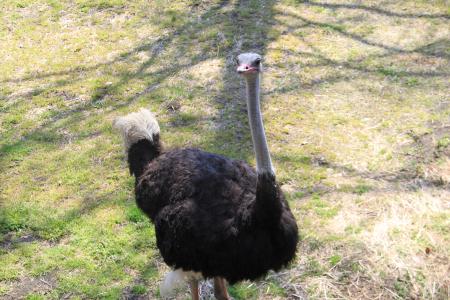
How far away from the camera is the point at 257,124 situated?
287 centimetres

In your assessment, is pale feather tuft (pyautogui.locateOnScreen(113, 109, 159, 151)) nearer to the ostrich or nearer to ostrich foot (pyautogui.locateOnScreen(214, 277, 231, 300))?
the ostrich

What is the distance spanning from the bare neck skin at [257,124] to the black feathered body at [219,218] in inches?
2.5

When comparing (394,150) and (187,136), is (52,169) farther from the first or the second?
(394,150)

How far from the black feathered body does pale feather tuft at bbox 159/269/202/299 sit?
0.12 metres

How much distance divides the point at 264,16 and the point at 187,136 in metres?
2.70

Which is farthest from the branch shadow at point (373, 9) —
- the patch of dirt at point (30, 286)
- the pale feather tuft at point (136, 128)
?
the patch of dirt at point (30, 286)

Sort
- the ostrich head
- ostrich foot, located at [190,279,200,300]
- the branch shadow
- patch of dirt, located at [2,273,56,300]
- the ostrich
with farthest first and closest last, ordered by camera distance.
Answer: the branch shadow < patch of dirt, located at [2,273,56,300] < ostrich foot, located at [190,279,200,300] < the ostrich < the ostrich head

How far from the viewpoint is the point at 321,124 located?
546cm

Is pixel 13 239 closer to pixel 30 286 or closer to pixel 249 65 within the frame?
pixel 30 286

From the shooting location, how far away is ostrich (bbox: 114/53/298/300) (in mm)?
2928

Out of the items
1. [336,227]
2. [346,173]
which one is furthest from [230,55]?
[336,227]

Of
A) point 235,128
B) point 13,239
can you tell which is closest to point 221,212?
point 13,239

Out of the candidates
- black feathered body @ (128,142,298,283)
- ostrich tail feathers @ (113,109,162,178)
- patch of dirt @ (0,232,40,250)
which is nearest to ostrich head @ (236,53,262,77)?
black feathered body @ (128,142,298,283)

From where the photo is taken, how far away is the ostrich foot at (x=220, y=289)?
366 cm
